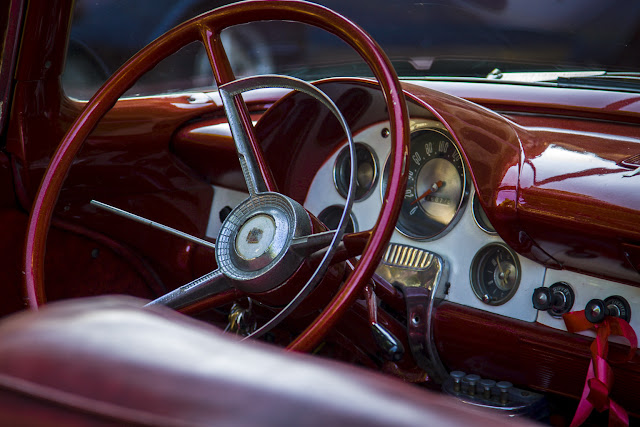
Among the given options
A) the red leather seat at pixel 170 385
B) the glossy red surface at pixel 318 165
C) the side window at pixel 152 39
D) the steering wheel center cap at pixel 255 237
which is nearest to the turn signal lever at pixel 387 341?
the glossy red surface at pixel 318 165

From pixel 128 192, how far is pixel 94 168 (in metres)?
0.15

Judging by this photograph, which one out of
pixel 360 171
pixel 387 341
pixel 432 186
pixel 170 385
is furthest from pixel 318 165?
pixel 170 385

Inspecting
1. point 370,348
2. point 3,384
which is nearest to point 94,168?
point 370,348

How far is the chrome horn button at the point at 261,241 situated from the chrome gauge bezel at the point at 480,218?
0.50m

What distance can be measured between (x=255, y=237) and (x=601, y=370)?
72 cm

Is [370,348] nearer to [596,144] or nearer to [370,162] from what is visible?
[370,162]

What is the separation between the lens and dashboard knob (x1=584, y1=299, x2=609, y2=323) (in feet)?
4.44

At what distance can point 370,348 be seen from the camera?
1649mm

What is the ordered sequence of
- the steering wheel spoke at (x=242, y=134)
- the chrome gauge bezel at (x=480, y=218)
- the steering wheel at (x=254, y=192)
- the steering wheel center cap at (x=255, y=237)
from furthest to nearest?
the chrome gauge bezel at (x=480, y=218) < the steering wheel spoke at (x=242, y=134) < the steering wheel center cap at (x=255, y=237) < the steering wheel at (x=254, y=192)

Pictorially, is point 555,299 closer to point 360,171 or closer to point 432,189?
point 432,189

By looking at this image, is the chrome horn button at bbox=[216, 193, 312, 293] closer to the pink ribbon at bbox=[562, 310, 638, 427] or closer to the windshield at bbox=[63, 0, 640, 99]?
the pink ribbon at bbox=[562, 310, 638, 427]

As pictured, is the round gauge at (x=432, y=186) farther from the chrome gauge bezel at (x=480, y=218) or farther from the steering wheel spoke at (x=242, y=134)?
the steering wheel spoke at (x=242, y=134)

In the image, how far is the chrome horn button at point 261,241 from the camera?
1143 millimetres

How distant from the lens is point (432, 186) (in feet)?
5.38
